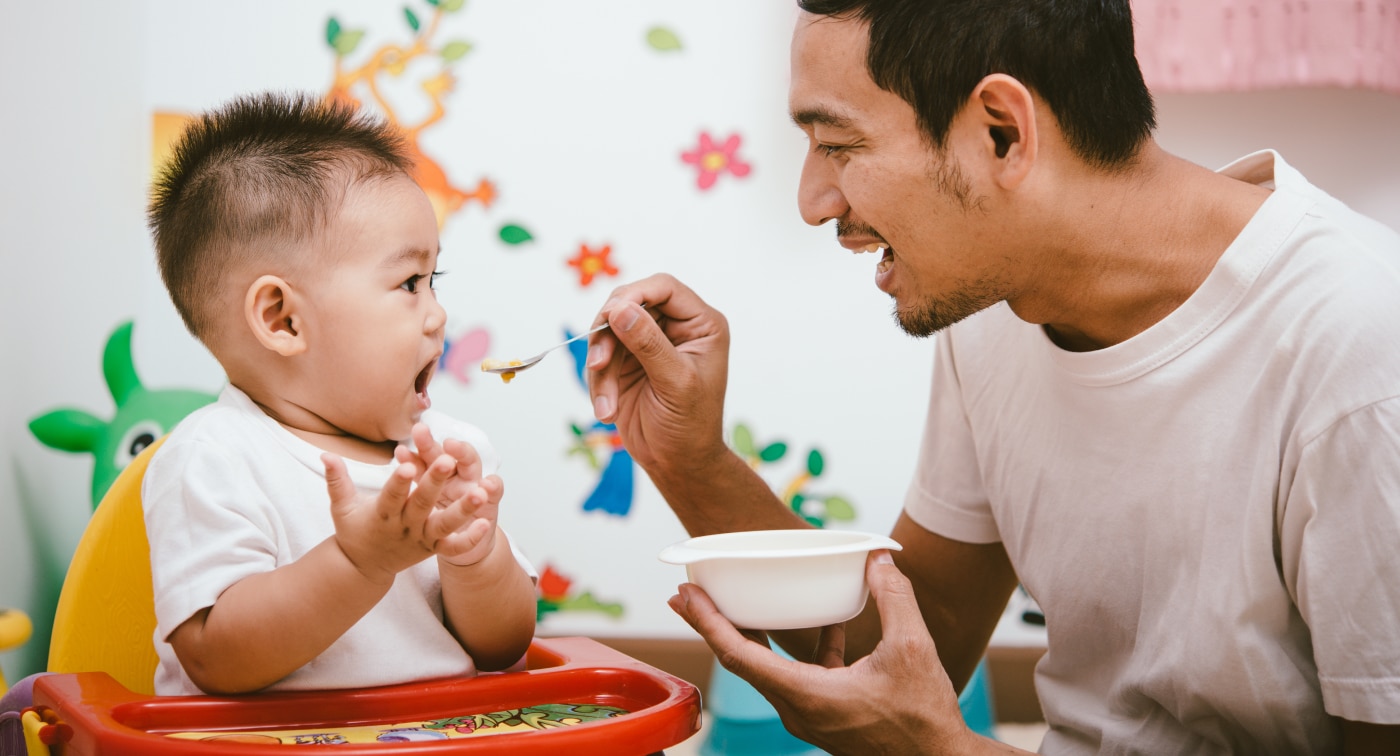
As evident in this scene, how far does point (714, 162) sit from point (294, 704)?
1.67m

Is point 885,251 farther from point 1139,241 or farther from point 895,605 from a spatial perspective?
point 895,605

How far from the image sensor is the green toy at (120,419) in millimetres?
1646

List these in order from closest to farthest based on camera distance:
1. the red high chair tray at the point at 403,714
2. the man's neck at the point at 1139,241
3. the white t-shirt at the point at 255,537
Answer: the red high chair tray at the point at 403,714
the white t-shirt at the point at 255,537
the man's neck at the point at 1139,241

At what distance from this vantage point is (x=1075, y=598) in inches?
43.5

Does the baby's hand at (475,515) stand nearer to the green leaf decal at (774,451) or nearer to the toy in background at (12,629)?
the toy in background at (12,629)

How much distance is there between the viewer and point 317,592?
74 centimetres

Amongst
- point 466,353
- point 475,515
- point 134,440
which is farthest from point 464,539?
point 466,353

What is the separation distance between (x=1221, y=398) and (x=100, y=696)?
937 millimetres

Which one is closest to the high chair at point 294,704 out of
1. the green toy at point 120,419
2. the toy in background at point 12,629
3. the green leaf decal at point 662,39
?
the toy in background at point 12,629

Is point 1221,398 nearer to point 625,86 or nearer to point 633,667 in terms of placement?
point 633,667

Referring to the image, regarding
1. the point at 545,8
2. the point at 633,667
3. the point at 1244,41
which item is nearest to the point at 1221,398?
the point at 633,667

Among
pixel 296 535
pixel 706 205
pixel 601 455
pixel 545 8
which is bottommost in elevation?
pixel 601 455

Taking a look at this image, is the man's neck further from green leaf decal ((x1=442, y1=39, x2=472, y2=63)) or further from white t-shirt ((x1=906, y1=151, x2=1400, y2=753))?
green leaf decal ((x1=442, y1=39, x2=472, y2=63))

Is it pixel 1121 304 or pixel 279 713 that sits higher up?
pixel 1121 304
